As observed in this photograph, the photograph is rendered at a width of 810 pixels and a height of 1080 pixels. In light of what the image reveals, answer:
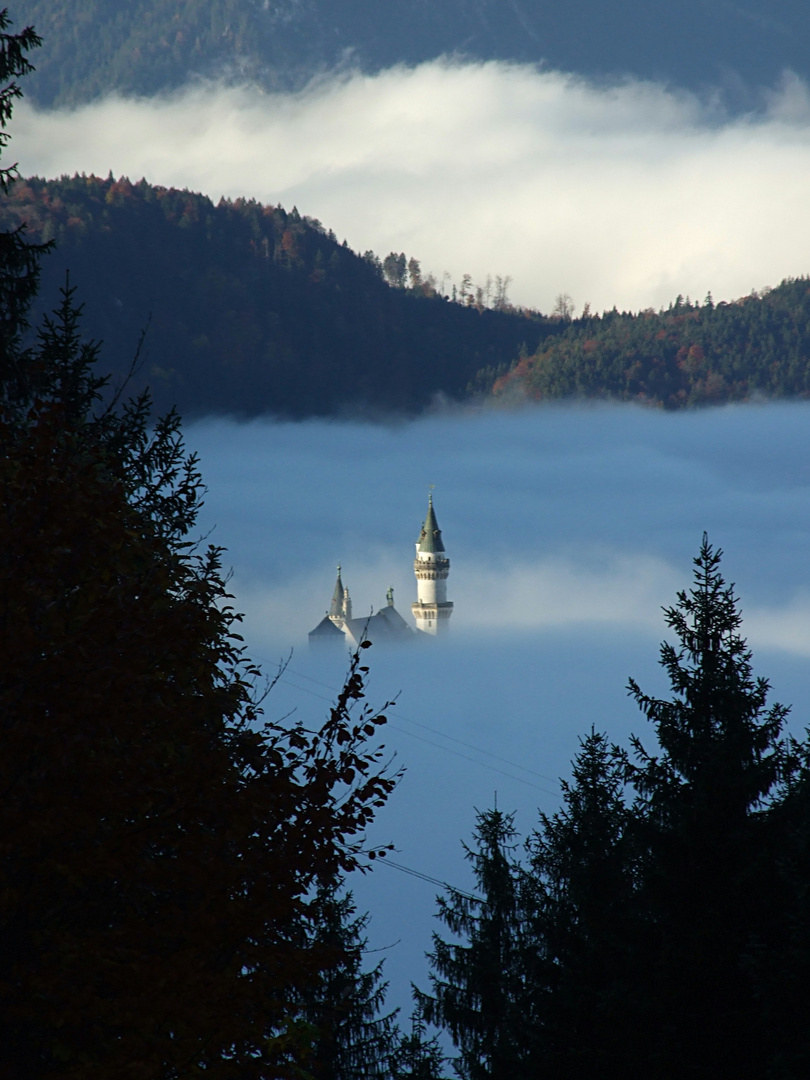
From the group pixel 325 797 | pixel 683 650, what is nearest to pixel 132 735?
pixel 325 797

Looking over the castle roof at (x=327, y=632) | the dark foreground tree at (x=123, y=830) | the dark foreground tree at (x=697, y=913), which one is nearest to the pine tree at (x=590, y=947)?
the dark foreground tree at (x=697, y=913)

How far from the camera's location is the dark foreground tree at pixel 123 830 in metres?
9.00

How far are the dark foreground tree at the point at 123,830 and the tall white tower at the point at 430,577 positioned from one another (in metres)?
159

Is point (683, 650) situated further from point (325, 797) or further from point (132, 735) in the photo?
point (132, 735)

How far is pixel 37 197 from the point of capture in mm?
171875

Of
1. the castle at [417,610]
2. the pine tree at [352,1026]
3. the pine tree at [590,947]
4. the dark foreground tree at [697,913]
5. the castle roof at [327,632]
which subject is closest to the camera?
the dark foreground tree at [697,913]

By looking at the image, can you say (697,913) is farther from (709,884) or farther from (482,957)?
(482,957)

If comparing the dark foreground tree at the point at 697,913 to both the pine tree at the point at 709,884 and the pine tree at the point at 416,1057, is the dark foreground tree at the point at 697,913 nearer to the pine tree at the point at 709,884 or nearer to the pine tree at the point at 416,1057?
the pine tree at the point at 709,884

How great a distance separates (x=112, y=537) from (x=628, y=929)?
8198 millimetres

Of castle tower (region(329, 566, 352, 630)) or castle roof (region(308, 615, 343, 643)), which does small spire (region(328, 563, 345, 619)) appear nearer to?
castle tower (region(329, 566, 352, 630))

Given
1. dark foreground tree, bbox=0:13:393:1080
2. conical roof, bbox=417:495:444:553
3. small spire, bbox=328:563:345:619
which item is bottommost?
dark foreground tree, bbox=0:13:393:1080

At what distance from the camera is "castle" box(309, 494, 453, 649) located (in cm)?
17975

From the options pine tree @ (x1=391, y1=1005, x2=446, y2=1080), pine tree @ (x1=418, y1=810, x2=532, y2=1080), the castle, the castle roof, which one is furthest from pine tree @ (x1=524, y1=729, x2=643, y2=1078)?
the castle roof

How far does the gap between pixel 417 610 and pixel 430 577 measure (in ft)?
35.3
